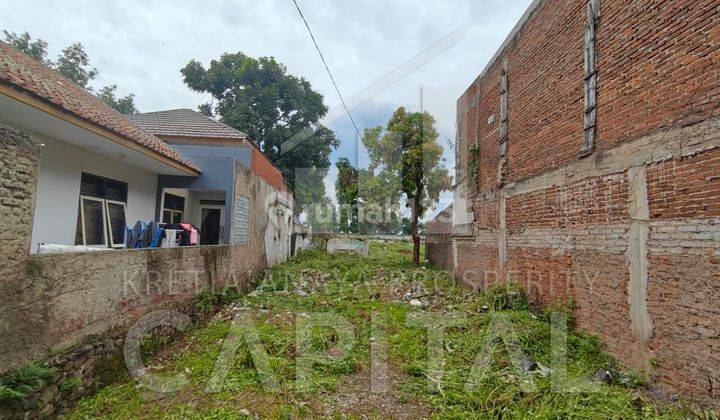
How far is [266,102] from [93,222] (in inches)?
663

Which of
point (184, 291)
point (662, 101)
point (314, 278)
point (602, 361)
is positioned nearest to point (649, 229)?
point (662, 101)

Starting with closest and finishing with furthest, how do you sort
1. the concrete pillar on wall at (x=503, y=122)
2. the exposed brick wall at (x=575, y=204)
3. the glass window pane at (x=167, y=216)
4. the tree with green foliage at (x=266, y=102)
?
the exposed brick wall at (x=575, y=204)
the concrete pillar on wall at (x=503, y=122)
the glass window pane at (x=167, y=216)
the tree with green foliage at (x=266, y=102)

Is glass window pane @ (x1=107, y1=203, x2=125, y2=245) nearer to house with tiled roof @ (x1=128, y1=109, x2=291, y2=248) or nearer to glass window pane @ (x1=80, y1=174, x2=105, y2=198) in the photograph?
glass window pane @ (x1=80, y1=174, x2=105, y2=198)

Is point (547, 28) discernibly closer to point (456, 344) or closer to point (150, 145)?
point (456, 344)

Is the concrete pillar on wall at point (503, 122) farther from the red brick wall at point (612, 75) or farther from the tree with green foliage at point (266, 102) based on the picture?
the tree with green foliage at point (266, 102)

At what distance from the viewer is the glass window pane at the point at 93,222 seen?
20.6 ft

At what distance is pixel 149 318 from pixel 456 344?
423 centimetres

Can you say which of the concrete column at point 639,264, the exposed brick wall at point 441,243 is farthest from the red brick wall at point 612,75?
the exposed brick wall at point 441,243

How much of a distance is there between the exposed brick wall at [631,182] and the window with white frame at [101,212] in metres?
8.04

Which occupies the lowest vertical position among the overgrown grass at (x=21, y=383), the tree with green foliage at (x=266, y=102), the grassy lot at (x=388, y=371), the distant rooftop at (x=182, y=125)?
the grassy lot at (x=388, y=371)

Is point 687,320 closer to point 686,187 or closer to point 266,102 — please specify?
point 686,187

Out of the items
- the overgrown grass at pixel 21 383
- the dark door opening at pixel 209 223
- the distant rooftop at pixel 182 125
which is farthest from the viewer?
the distant rooftop at pixel 182 125

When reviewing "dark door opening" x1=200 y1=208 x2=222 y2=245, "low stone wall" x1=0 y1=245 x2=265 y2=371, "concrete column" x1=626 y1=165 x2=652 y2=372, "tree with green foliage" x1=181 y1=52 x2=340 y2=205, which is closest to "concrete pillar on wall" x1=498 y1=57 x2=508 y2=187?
"concrete column" x1=626 y1=165 x2=652 y2=372

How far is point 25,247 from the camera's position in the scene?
2.89 meters
